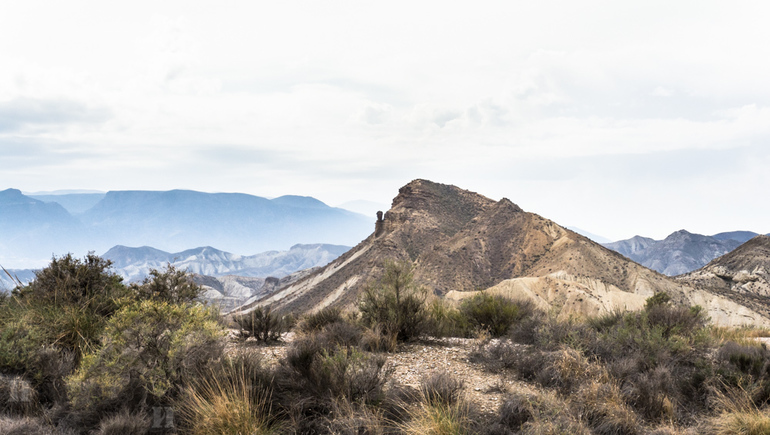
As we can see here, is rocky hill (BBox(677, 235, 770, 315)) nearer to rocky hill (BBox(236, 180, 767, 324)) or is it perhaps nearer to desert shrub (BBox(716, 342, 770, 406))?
rocky hill (BBox(236, 180, 767, 324))

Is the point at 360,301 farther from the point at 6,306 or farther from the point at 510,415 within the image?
the point at 6,306

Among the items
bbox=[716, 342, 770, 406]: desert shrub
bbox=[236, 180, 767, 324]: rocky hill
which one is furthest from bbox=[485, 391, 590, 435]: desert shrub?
bbox=[236, 180, 767, 324]: rocky hill

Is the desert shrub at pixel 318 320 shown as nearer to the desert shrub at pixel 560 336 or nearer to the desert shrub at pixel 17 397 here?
the desert shrub at pixel 560 336

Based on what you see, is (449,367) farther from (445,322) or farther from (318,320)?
(318,320)

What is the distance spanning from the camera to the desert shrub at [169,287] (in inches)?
317

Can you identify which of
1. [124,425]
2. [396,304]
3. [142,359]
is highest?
[396,304]

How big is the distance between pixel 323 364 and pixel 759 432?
5.76 m

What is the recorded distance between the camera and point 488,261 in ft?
222

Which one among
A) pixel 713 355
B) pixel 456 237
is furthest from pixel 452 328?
pixel 456 237

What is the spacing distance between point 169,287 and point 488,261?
6323 cm

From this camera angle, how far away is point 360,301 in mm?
11148

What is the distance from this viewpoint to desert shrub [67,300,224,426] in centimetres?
543

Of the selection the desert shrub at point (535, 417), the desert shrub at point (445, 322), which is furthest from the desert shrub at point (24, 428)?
the desert shrub at point (445, 322)

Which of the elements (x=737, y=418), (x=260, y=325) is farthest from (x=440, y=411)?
(x=260, y=325)
